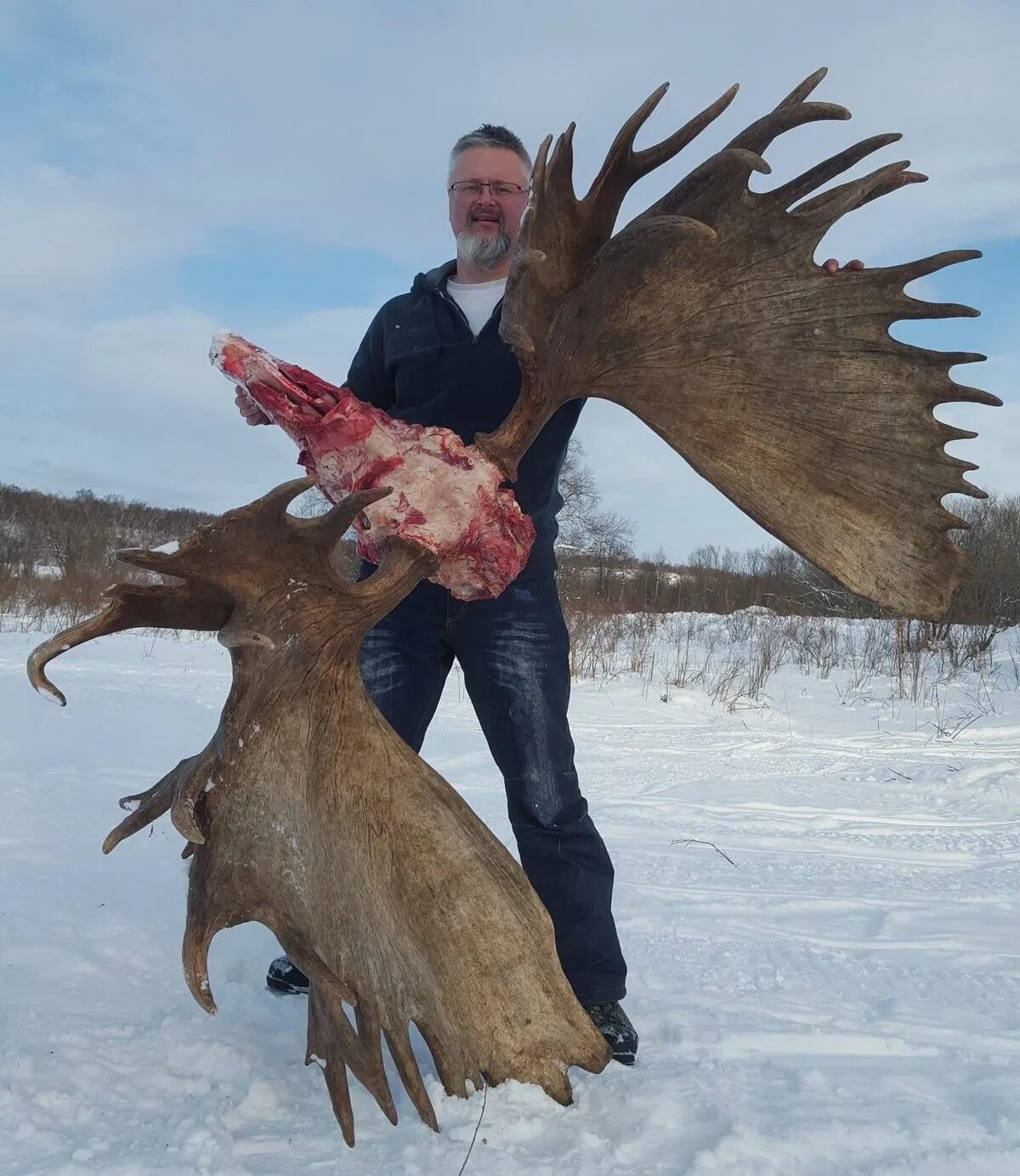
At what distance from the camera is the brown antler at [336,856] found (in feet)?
5.41

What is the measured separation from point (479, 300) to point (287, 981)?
5.85 feet

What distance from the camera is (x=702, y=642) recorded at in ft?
42.7

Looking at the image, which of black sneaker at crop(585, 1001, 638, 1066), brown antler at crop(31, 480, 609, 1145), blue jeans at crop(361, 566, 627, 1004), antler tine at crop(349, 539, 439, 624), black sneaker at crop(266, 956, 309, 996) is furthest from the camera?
black sneaker at crop(266, 956, 309, 996)

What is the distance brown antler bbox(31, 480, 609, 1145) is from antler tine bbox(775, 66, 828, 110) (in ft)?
3.73

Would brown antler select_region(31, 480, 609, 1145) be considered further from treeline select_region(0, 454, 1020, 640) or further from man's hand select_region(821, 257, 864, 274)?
treeline select_region(0, 454, 1020, 640)

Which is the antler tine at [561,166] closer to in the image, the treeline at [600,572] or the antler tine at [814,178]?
the antler tine at [814,178]

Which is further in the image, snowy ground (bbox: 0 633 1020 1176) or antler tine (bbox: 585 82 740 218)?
antler tine (bbox: 585 82 740 218)

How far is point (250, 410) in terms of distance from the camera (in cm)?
199

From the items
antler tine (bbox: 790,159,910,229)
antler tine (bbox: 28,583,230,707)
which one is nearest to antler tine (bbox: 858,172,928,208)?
antler tine (bbox: 790,159,910,229)

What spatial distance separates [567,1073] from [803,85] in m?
2.01

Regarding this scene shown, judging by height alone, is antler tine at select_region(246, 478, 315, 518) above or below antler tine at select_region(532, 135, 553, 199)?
below

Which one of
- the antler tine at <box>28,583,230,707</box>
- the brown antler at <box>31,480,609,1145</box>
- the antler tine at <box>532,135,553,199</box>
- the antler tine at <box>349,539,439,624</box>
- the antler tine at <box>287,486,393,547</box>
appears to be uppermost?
the antler tine at <box>532,135,553,199</box>

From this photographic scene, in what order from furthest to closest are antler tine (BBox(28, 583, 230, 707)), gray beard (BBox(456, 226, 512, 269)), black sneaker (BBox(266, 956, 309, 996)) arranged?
gray beard (BBox(456, 226, 512, 269))
black sneaker (BBox(266, 956, 309, 996))
antler tine (BBox(28, 583, 230, 707))

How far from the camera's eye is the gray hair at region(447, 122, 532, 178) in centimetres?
239
